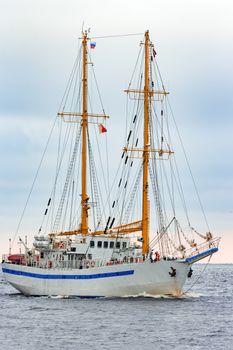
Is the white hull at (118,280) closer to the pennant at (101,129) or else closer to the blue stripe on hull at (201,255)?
the blue stripe on hull at (201,255)

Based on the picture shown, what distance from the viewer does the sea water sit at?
63375 millimetres

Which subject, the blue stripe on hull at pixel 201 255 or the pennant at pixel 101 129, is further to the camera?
the pennant at pixel 101 129

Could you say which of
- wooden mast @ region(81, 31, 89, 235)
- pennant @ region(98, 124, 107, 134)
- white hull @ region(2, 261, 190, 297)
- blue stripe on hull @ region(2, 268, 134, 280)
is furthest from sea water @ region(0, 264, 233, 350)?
pennant @ region(98, 124, 107, 134)

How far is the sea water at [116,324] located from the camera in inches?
2495

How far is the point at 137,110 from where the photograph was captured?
9250 centimetres

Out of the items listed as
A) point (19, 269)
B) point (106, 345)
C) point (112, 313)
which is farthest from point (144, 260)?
point (106, 345)

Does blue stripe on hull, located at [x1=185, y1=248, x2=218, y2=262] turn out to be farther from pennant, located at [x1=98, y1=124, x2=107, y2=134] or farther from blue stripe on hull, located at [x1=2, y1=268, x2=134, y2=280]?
pennant, located at [x1=98, y1=124, x2=107, y2=134]

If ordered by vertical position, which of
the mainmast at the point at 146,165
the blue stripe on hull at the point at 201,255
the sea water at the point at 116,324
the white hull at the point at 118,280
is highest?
the mainmast at the point at 146,165

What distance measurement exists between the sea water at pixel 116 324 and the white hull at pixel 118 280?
922 millimetres

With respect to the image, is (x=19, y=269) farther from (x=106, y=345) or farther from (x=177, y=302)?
(x=106, y=345)

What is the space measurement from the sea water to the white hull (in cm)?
92

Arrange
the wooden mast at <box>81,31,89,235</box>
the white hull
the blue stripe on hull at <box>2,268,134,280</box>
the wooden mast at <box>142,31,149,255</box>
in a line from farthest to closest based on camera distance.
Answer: the wooden mast at <box>81,31,89,235</box> → the wooden mast at <box>142,31,149,255</box> → the blue stripe on hull at <box>2,268,134,280</box> → the white hull

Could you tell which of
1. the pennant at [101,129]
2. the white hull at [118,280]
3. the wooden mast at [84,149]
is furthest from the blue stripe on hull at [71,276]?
the pennant at [101,129]

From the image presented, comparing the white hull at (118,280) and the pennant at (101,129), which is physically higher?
the pennant at (101,129)
